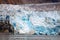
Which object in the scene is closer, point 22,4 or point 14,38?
point 14,38

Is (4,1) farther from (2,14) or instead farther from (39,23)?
(39,23)

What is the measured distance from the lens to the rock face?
2.68 metres

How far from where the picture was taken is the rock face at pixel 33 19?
268 cm

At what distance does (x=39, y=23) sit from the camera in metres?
2.71

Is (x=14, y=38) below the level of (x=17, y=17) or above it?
below

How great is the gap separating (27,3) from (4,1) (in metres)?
0.45

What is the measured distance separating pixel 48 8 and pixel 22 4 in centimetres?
49

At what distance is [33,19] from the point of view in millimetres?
2719

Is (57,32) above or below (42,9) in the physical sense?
below

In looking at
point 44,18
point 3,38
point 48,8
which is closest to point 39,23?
point 44,18

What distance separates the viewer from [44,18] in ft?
8.86

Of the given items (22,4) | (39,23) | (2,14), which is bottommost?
(39,23)

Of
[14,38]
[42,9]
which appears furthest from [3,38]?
[42,9]

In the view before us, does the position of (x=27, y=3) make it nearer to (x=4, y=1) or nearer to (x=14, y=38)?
(x=4, y=1)
